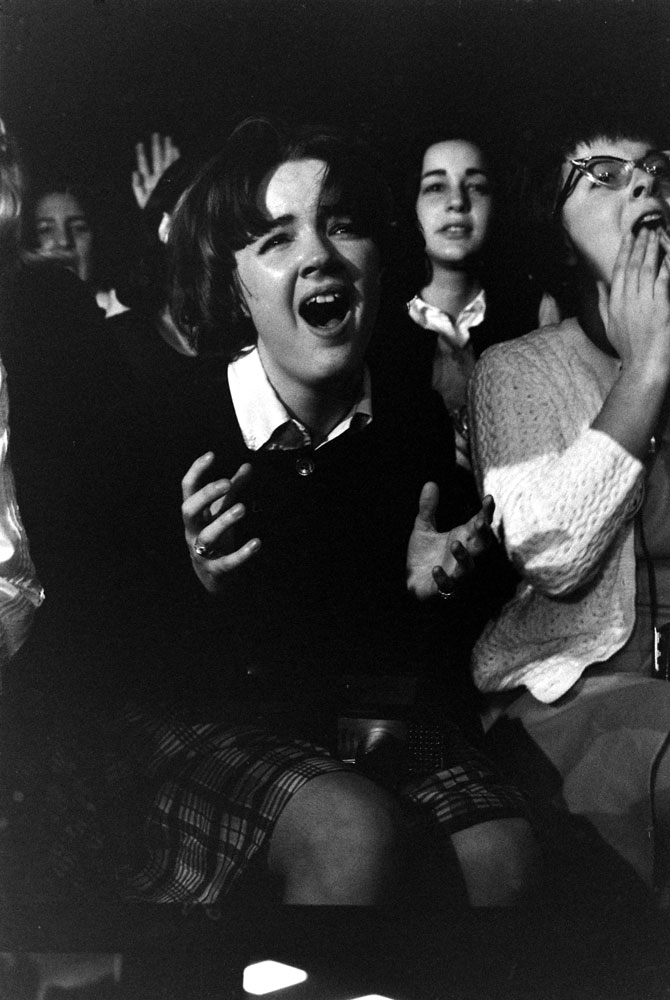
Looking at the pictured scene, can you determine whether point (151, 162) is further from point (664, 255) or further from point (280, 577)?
point (664, 255)

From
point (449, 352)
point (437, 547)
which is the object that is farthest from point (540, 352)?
point (437, 547)

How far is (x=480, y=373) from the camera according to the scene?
1917 mm

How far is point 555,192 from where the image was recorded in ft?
6.32

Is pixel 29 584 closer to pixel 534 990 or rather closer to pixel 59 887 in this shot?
pixel 59 887

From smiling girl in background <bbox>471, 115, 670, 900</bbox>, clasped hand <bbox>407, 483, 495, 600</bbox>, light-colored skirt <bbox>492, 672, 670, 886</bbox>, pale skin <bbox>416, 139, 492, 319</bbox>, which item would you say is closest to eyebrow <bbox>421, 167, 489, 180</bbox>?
pale skin <bbox>416, 139, 492, 319</bbox>

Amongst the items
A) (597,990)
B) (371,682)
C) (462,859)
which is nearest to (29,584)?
(371,682)

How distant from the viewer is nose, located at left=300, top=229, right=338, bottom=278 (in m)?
1.88

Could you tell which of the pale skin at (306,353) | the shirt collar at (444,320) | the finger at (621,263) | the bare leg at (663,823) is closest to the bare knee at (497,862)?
the pale skin at (306,353)

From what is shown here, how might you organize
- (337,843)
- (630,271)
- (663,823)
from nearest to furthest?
(337,843), (663,823), (630,271)

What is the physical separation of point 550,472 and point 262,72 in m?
0.86

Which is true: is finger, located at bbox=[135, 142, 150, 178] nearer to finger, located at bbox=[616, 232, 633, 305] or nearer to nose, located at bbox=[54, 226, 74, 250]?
nose, located at bbox=[54, 226, 74, 250]

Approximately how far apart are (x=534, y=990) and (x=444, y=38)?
1.64 metres

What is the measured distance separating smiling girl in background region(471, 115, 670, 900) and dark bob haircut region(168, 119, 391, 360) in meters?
0.30

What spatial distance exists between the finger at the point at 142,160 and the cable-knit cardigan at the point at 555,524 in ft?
2.32
